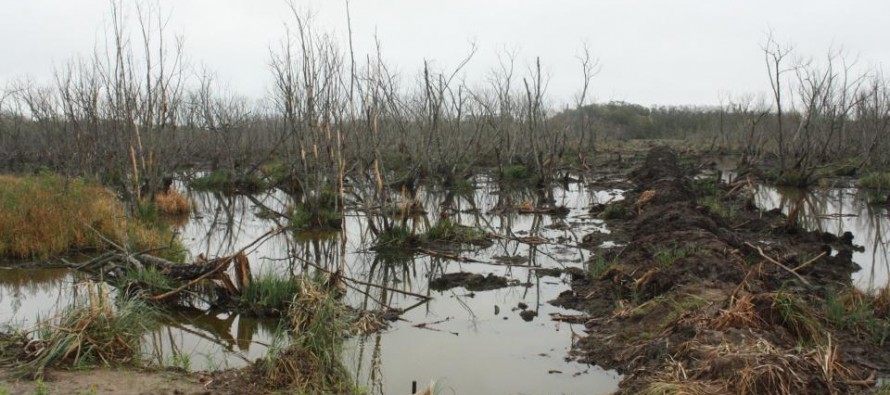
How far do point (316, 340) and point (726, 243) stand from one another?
681 cm

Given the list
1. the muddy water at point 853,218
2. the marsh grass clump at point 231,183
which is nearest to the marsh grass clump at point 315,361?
the muddy water at point 853,218

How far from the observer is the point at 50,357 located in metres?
5.04

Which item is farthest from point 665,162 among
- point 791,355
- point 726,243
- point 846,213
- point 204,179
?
point 791,355

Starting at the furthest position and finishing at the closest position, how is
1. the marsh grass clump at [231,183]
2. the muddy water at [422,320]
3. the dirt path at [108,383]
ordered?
the marsh grass clump at [231,183], the muddy water at [422,320], the dirt path at [108,383]

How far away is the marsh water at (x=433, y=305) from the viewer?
5.76 meters

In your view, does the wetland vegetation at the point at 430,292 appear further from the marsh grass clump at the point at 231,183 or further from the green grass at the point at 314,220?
the marsh grass clump at the point at 231,183

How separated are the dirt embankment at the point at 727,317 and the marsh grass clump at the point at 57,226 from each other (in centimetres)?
693

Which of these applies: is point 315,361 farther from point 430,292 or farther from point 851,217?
point 851,217

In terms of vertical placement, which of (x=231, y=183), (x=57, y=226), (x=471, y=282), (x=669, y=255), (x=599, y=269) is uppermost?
(x=57, y=226)

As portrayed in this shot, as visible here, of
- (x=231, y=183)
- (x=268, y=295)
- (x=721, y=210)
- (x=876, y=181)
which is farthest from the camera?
(x=231, y=183)

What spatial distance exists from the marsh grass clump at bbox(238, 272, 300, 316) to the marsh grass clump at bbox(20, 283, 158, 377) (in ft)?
5.65

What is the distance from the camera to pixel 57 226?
34.6 ft

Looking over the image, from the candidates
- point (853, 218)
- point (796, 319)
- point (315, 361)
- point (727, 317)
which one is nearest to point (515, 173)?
point (853, 218)

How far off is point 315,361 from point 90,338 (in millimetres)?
1831
